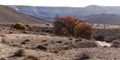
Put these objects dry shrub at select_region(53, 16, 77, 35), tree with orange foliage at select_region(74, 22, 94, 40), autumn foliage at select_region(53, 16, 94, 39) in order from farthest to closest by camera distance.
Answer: dry shrub at select_region(53, 16, 77, 35) → autumn foliage at select_region(53, 16, 94, 39) → tree with orange foliage at select_region(74, 22, 94, 40)

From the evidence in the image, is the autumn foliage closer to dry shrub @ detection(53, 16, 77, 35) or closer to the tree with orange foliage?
dry shrub @ detection(53, 16, 77, 35)

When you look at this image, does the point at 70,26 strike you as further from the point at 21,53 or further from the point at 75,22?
the point at 21,53

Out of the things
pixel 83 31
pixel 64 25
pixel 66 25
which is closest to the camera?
pixel 83 31

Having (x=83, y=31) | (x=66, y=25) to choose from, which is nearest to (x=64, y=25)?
(x=66, y=25)

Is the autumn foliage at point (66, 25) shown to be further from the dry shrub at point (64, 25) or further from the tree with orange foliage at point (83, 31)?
the tree with orange foliage at point (83, 31)

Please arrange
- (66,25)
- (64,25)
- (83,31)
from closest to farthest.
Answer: (83,31), (66,25), (64,25)

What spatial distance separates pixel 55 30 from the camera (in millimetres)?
93375

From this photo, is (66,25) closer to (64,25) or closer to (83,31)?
(64,25)

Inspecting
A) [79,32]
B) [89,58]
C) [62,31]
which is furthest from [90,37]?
[89,58]

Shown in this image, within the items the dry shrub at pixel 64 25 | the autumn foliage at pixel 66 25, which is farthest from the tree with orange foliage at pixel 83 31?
the dry shrub at pixel 64 25

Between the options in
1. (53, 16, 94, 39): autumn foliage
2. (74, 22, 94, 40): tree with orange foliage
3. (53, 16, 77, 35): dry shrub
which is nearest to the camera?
(74, 22, 94, 40): tree with orange foliage

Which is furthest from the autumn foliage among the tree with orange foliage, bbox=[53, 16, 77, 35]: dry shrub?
the tree with orange foliage

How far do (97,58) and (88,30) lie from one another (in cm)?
5565

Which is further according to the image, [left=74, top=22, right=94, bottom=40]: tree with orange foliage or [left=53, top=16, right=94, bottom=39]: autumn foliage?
[left=53, top=16, right=94, bottom=39]: autumn foliage
